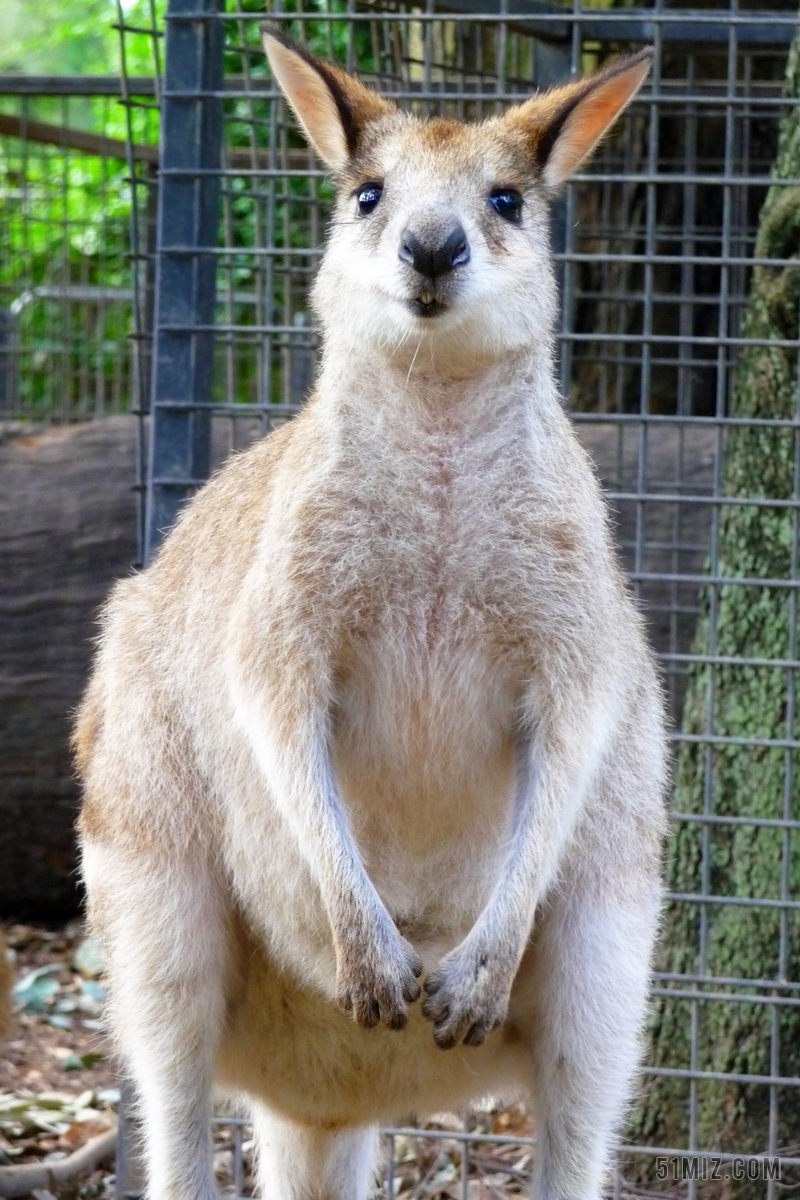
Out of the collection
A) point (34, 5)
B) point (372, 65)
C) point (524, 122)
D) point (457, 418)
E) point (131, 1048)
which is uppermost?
point (34, 5)

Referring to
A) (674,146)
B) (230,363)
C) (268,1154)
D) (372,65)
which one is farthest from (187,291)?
(674,146)

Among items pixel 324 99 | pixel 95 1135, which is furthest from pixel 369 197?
pixel 95 1135

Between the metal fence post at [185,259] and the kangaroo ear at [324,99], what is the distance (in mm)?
1140

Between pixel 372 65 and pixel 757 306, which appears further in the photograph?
pixel 372 65

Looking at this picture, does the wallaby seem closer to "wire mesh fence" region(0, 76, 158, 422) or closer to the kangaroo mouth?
the kangaroo mouth

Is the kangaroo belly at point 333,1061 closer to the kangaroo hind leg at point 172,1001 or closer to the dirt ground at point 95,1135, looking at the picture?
the kangaroo hind leg at point 172,1001

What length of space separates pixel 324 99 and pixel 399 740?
149 cm

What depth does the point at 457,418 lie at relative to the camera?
352cm

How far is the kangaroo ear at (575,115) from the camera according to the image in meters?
3.70

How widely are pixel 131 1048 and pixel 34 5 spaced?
1392 centimetres

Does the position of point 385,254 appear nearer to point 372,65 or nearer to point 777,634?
point 777,634

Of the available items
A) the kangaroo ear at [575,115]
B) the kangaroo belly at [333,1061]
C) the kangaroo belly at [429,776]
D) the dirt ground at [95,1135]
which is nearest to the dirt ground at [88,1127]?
the dirt ground at [95,1135]

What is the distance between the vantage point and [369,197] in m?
3.65
